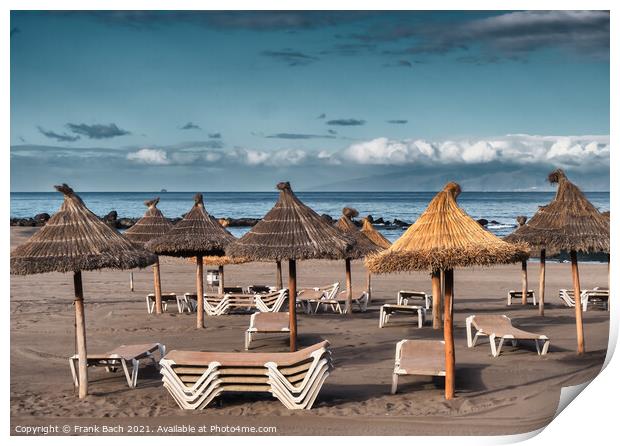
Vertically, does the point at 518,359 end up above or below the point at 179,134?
below

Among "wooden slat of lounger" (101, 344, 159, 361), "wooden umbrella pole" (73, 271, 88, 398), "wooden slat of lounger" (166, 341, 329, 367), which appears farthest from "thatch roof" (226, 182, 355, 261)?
"wooden umbrella pole" (73, 271, 88, 398)

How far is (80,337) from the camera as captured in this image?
323 inches

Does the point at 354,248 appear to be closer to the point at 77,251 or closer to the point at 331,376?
the point at 331,376

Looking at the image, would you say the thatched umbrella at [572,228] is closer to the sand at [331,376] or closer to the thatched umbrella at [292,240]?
the sand at [331,376]

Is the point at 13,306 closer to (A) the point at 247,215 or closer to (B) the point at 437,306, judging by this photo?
(B) the point at 437,306

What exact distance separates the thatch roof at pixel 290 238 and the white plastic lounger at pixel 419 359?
1702 mm

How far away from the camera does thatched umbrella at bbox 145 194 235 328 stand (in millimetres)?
12875

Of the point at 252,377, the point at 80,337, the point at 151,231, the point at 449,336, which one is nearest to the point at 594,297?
the point at 449,336

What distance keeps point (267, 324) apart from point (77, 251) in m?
4.15

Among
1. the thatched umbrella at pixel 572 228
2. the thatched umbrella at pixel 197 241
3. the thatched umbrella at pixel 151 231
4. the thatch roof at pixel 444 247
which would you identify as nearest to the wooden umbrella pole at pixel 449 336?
the thatch roof at pixel 444 247

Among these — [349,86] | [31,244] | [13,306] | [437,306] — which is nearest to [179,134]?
[349,86]

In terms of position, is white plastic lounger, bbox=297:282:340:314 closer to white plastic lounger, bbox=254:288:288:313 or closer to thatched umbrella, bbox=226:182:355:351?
white plastic lounger, bbox=254:288:288:313
